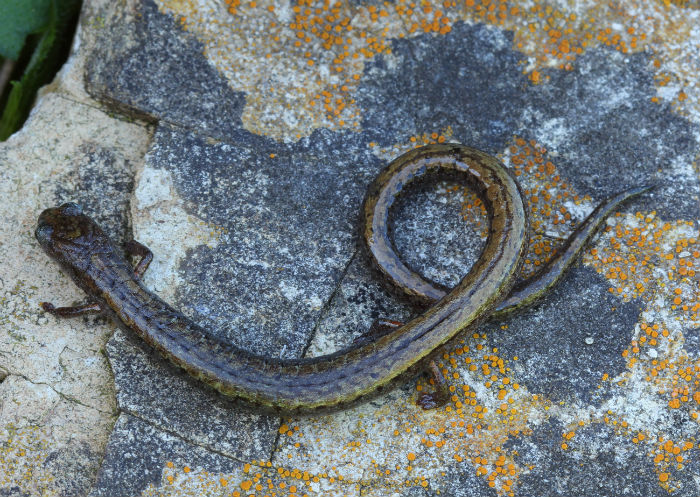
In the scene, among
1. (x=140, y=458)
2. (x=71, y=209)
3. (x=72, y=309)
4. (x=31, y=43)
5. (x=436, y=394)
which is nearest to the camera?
(x=140, y=458)

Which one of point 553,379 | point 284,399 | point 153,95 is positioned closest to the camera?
point 284,399

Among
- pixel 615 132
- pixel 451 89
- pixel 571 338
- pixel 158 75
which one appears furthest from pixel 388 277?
pixel 158 75

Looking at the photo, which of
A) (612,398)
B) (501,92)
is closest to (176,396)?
(612,398)

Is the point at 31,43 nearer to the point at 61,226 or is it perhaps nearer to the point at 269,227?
the point at 61,226

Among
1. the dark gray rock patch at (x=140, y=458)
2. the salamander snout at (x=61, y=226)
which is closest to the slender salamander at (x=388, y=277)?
the salamander snout at (x=61, y=226)

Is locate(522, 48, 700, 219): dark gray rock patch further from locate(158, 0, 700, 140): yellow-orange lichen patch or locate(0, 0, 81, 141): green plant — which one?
locate(0, 0, 81, 141): green plant

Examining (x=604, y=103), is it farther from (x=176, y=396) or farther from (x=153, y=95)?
(x=176, y=396)
